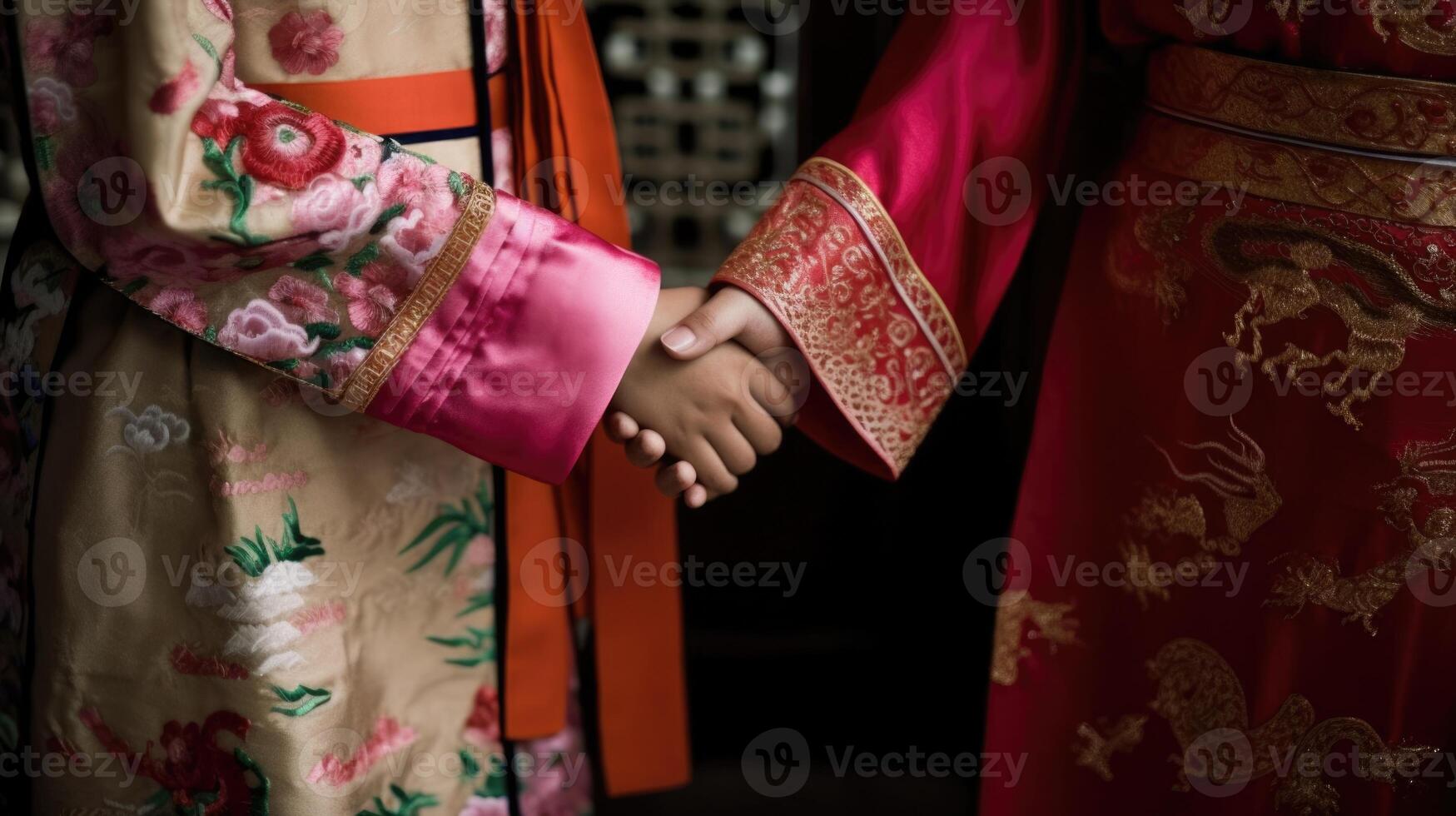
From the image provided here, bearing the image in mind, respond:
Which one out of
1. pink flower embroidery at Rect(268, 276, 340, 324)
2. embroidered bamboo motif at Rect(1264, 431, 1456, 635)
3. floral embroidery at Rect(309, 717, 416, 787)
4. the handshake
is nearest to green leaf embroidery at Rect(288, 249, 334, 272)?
pink flower embroidery at Rect(268, 276, 340, 324)

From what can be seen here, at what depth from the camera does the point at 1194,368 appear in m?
0.81

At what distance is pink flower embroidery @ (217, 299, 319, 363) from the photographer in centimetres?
72

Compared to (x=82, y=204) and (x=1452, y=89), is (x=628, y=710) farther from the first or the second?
(x=1452, y=89)

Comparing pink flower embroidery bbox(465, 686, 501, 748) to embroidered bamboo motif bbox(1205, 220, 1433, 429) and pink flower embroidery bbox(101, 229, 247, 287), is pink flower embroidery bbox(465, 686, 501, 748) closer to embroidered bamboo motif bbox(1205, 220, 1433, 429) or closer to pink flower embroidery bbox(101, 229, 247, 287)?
pink flower embroidery bbox(101, 229, 247, 287)

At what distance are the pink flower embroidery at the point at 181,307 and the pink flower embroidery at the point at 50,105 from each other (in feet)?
0.40

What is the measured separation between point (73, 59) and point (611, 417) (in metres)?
0.42

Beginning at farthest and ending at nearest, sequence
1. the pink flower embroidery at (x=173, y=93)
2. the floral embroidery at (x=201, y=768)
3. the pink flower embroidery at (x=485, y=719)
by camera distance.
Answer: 1. the pink flower embroidery at (x=485, y=719)
2. the floral embroidery at (x=201, y=768)
3. the pink flower embroidery at (x=173, y=93)

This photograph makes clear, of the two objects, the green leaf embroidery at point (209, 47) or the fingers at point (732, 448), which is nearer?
the green leaf embroidery at point (209, 47)

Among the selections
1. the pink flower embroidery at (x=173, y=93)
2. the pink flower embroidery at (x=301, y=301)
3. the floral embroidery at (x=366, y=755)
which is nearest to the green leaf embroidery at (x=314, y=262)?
the pink flower embroidery at (x=301, y=301)

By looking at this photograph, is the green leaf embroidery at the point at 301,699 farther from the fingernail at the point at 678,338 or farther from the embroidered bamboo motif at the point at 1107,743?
the embroidered bamboo motif at the point at 1107,743

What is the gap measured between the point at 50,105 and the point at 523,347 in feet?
1.09

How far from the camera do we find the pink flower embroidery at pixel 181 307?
712 mm

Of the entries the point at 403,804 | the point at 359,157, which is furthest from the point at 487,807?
the point at 359,157

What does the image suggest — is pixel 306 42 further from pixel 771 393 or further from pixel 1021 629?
pixel 1021 629
